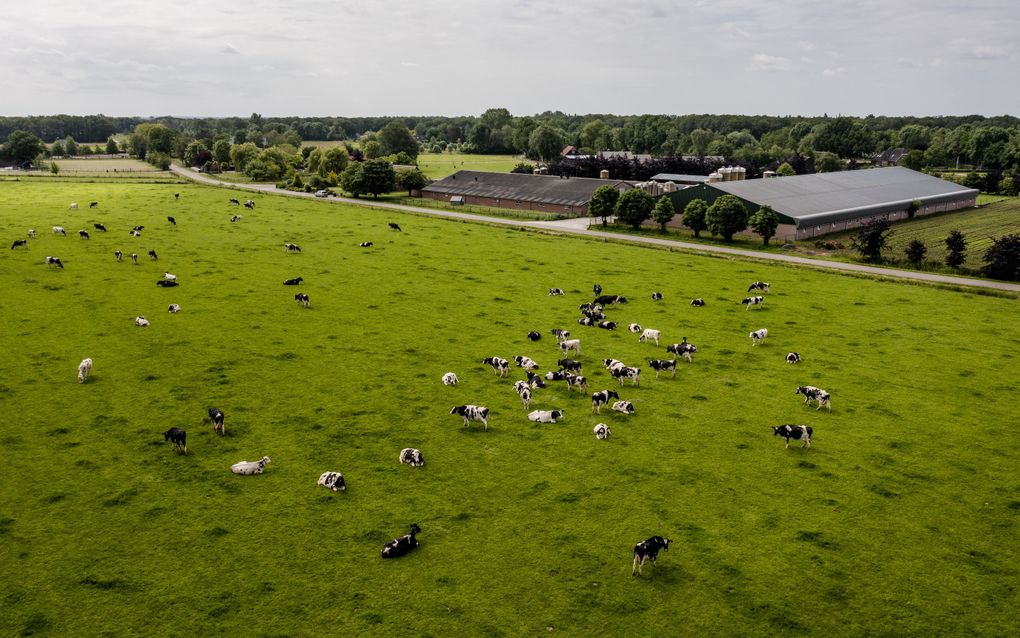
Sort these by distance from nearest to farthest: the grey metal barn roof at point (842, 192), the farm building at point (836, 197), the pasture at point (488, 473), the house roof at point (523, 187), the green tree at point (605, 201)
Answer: the pasture at point (488, 473)
the farm building at point (836, 197)
the grey metal barn roof at point (842, 192)
the green tree at point (605, 201)
the house roof at point (523, 187)

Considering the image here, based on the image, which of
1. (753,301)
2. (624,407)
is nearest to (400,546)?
(624,407)

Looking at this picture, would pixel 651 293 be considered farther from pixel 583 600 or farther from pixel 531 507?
pixel 583 600

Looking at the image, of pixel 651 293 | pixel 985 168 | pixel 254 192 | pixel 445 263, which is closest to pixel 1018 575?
pixel 651 293

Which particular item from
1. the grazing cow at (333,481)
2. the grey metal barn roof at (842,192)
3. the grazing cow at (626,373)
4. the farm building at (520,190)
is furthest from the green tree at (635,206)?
the grazing cow at (333,481)

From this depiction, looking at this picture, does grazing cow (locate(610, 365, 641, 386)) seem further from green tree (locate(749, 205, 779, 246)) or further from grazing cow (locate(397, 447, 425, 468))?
green tree (locate(749, 205, 779, 246))

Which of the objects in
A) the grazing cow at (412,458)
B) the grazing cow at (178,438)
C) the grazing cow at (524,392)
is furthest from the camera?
the grazing cow at (524,392)

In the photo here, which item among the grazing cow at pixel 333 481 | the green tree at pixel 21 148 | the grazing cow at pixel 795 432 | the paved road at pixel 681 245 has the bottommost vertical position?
the grazing cow at pixel 333 481

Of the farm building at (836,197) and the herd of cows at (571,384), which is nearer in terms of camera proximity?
the herd of cows at (571,384)

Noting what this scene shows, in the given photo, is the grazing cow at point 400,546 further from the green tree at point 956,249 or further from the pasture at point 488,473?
the green tree at point 956,249
